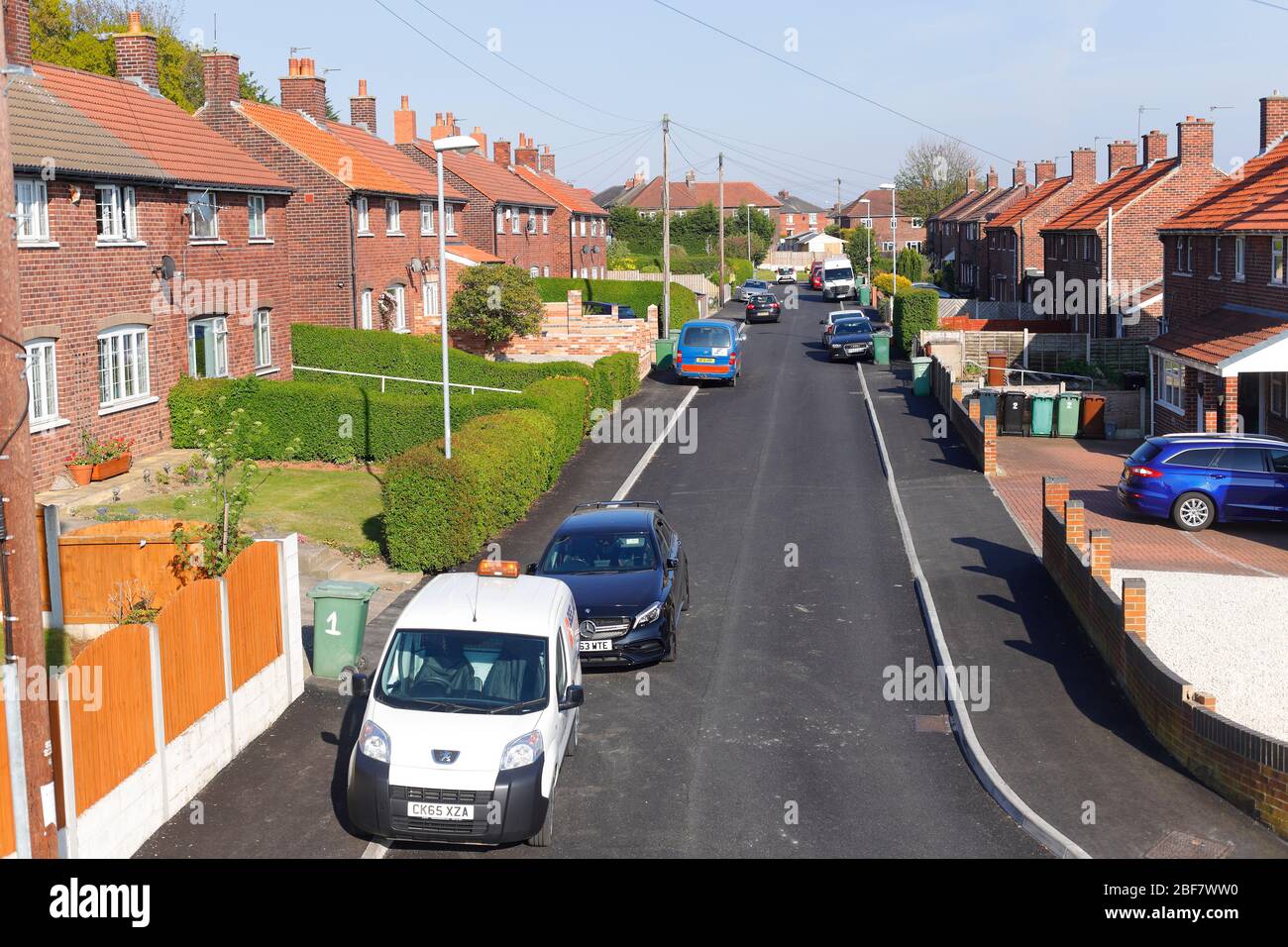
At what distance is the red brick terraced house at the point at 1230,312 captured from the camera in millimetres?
24594

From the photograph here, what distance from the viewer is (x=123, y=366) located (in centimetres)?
2480

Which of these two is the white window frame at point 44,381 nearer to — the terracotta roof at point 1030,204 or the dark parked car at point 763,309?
the dark parked car at point 763,309

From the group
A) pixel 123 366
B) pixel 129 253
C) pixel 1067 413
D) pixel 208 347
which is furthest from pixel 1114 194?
pixel 123 366

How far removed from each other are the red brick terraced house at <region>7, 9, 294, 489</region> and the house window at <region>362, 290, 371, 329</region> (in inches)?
210

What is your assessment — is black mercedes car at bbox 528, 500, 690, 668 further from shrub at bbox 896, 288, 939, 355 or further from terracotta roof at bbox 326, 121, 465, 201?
shrub at bbox 896, 288, 939, 355

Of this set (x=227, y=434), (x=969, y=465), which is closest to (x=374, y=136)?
(x=969, y=465)

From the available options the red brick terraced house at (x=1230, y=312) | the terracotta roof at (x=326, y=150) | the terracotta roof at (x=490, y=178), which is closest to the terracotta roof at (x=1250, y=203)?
the red brick terraced house at (x=1230, y=312)

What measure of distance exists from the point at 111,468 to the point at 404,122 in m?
36.2

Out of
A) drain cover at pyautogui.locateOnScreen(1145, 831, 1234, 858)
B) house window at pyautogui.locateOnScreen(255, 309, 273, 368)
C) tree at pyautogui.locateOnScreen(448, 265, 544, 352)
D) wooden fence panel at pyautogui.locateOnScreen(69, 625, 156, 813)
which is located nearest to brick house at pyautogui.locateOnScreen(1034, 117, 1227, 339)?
tree at pyautogui.locateOnScreen(448, 265, 544, 352)

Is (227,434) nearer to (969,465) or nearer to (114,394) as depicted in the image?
(114,394)

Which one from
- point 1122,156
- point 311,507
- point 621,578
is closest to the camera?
point 621,578

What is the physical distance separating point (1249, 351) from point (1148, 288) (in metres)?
22.2

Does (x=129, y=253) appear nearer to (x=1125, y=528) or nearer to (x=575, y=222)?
(x=1125, y=528)

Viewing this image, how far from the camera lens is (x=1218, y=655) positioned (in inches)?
585
